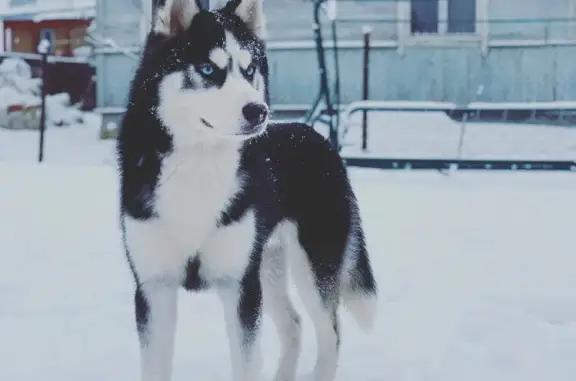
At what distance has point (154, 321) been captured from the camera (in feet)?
7.89

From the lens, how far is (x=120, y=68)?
13.0 metres

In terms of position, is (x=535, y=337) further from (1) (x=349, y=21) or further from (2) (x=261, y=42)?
(1) (x=349, y=21)

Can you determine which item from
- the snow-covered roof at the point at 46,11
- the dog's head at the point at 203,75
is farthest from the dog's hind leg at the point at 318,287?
the snow-covered roof at the point at 46,11

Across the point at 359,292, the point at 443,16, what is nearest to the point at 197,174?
the point at 359,292

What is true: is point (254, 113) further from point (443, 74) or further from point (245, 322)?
point (443, 74)

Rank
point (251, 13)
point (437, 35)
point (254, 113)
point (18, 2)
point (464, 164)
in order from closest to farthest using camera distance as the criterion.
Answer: point (254, 113), point (251, 13), point (464, 164), point (437, 35), point (18, 2)

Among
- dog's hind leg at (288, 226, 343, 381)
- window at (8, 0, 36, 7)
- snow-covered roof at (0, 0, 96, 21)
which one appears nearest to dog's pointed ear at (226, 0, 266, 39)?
dog's hind leg at (288, 226, 343, 381)

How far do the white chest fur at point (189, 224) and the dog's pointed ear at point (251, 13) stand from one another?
50 cm

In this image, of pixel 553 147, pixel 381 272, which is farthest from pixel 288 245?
pixel 553 147

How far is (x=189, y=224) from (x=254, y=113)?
1.41ft

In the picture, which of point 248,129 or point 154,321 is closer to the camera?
point 248,129

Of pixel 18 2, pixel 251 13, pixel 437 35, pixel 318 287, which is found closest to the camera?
pixel 251 13

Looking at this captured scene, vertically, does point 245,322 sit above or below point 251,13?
below

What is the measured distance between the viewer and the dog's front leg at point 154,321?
2.38 m
